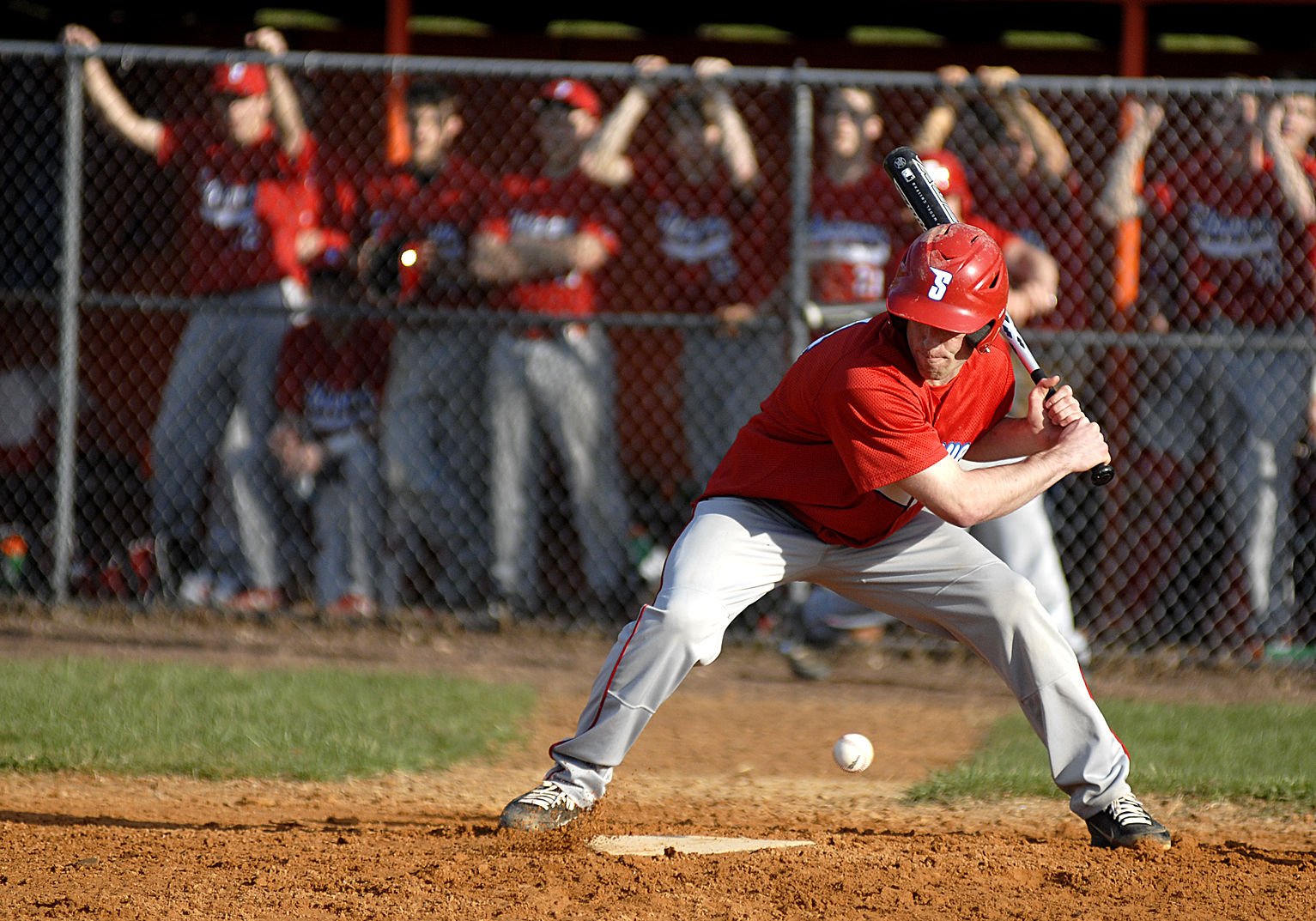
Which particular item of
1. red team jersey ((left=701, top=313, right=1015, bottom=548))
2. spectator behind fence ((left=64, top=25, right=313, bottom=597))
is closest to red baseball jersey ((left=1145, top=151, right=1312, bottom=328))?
red team jersey ((left=701, top=313, right=1015, bottom=548))

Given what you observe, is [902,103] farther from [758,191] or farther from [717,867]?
[717,867]

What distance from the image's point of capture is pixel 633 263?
7.17 metres

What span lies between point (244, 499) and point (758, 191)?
2863 millimetres

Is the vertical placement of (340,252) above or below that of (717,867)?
above

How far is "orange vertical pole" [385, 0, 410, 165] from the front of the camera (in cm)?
743

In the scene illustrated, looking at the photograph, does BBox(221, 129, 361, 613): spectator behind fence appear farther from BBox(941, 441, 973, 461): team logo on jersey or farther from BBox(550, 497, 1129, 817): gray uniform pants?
BBox(941, 441, 973, 461): team logo on jersey

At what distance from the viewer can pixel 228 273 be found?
22.0ft

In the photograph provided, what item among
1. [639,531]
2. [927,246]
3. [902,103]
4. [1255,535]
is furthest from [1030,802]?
[902,103]

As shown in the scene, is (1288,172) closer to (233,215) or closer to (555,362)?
(555,362)

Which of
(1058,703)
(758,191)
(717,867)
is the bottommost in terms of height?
(717,867)

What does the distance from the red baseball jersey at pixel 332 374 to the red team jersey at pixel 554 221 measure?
2.68ft

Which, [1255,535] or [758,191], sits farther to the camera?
[758,191]

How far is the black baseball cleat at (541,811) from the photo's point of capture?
375 cm

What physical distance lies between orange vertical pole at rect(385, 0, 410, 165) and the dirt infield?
3114 millimetres
